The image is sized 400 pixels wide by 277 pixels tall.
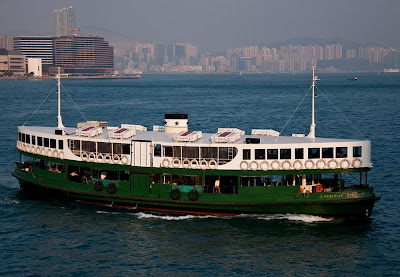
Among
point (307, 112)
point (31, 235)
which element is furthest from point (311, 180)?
point (307, 112)

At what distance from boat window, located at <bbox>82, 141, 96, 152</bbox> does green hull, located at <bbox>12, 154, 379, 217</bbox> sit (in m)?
1.00

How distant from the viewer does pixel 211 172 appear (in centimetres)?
3275

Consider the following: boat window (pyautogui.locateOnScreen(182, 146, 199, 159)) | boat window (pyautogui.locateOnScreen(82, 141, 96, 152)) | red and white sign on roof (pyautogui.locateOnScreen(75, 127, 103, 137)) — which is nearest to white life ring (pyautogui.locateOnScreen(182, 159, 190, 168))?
boat window (pyautogui.locateOnScreen(182, 146, 199, 159))

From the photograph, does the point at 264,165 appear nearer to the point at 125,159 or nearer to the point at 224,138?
the point at 224,138

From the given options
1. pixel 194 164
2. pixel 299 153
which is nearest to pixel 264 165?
pixel 299 153

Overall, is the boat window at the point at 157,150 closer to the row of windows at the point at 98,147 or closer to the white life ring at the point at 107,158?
the row of windows at the point at 98,147

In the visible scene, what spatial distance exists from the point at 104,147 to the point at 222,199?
7.09 m

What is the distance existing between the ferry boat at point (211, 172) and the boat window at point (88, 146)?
63 millimetres

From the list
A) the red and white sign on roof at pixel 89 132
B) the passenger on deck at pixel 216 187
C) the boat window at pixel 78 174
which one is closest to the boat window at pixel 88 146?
the red and white sign on roof at pixel 89 132

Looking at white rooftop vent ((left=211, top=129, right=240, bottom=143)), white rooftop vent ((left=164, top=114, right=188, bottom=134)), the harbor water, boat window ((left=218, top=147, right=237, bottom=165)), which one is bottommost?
the harbor water

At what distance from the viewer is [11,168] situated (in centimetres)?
4550

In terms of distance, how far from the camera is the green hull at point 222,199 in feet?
105

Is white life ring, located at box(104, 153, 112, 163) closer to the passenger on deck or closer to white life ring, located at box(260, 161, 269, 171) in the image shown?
the passenger on deck

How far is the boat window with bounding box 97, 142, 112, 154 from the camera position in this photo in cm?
3475
